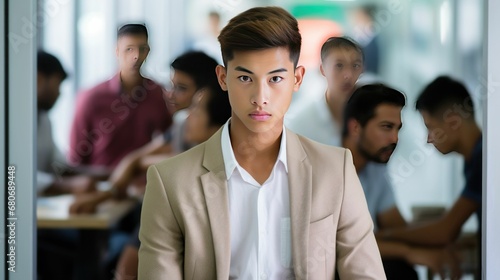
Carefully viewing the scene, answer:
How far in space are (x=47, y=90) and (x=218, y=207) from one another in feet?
3.00

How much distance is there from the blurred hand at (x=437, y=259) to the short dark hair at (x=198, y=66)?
978mm

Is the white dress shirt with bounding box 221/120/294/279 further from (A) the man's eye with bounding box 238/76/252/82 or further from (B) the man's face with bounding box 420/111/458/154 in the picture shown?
(B) the man's face with bounding box 420/111/458/154

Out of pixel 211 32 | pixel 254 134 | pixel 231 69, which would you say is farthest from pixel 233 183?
pixel 211 32

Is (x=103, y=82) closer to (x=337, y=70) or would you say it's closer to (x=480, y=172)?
(x=337, y=70)

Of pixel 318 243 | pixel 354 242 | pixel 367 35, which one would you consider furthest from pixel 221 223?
pixel 367 35

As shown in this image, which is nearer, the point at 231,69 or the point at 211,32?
the point at 231,69

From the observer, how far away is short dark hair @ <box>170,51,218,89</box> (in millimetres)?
2461

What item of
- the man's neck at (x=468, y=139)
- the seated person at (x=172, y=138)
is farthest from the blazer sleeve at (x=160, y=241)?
the man's neck at (x=468, y=139)

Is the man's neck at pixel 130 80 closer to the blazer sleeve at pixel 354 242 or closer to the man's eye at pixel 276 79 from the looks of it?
the man's eye at pixel 276 79

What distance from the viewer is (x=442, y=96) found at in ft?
8.30

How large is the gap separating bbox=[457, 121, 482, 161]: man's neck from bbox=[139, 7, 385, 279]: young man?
2.05ft

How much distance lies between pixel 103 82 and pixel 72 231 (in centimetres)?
56

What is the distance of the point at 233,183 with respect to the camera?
6.89 ft

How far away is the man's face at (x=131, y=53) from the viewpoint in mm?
2488
